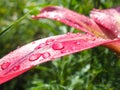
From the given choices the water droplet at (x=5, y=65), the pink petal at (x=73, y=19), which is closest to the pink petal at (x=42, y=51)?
the water droplet at (x=5, y=65)

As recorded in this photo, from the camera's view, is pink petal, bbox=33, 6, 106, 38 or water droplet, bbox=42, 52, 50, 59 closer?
water droplet, bbox=42, 52, 50, 59

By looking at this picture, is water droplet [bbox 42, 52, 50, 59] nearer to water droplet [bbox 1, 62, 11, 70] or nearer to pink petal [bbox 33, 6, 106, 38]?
water droplet [bbox 1, 62, 11, 70]

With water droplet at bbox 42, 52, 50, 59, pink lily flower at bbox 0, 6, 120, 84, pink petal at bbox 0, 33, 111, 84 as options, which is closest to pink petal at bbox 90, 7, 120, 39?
pink lily flower at bbox 0, 6, 120, 84

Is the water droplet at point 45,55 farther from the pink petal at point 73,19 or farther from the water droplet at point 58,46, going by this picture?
the pink petal at point 73,19

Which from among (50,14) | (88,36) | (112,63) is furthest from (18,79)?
(88,36)

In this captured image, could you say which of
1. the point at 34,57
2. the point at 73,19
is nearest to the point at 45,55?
the point at 34,57

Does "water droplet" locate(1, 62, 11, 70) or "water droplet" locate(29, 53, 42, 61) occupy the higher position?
"water droplet" locate(29, 53, 42, 61)

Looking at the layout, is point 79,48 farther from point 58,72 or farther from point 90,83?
point 58,72
